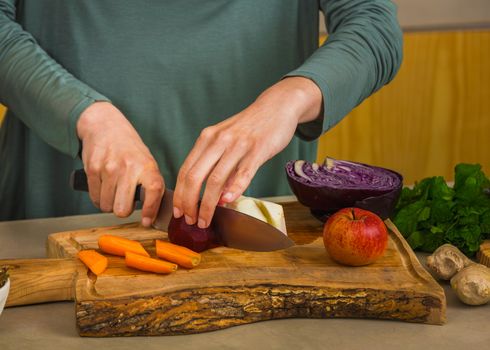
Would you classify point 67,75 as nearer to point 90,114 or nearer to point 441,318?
point 90,114

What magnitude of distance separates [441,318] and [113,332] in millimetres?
567

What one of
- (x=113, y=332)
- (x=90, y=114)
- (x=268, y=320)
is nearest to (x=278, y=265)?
(x=268, y=320)

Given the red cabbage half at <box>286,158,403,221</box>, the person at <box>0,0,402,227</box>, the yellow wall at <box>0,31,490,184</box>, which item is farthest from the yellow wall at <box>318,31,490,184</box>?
the red cabbage half at <box>286,158,403,221</box>

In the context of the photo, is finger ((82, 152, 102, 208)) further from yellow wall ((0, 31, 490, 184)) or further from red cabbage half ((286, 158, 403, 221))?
yellow wall ((0, 31, 490, 184))

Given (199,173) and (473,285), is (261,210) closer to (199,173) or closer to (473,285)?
(199,173)

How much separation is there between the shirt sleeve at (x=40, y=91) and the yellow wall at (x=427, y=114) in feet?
6.04

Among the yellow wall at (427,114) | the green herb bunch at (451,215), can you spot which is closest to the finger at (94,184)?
Answer: the green herb bunch at (451,215)

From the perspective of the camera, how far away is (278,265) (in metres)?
1.67

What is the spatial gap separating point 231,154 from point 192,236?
193 mm

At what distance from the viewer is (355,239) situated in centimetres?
164

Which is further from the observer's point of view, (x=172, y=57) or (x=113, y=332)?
(x=172, y=57)

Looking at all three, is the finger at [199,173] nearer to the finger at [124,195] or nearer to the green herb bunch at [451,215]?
the finger at [124,195]

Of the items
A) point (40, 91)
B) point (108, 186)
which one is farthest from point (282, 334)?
point (40, 91)

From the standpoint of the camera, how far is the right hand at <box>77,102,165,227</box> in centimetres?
172
